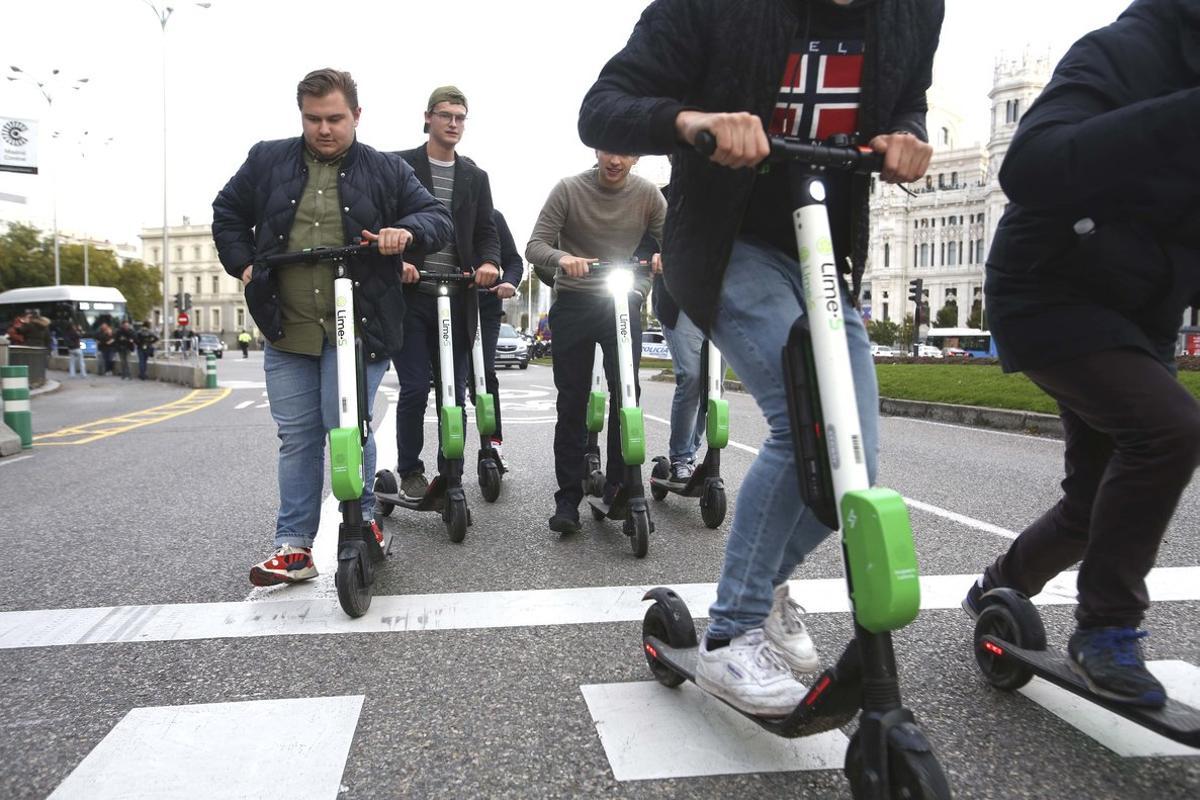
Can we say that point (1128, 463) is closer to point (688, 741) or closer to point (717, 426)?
point (688, 741)

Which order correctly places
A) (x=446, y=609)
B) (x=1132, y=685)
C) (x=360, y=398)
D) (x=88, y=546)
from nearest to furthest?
(x=1132, y=685) → (x=446, y=609) → (x=360, y=398) → (x=88, y=546)

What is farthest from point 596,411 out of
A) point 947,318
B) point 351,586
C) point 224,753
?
point 947,318

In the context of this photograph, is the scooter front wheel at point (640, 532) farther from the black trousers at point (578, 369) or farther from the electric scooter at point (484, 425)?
the electric scooter at point (484, 425)

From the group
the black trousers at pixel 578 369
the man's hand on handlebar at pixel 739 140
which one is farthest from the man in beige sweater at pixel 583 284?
the man's hand on handlebar at pixel 739 140

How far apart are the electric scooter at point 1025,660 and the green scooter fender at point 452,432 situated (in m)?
2.72

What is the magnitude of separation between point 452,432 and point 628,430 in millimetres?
998

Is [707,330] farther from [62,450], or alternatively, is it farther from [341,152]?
[62,450]

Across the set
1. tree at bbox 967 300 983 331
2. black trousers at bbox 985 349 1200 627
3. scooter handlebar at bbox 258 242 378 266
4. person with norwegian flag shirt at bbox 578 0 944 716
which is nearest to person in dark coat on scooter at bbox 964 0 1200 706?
black trousers at bbox 985 349 1200 627

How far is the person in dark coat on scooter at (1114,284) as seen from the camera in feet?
6.43

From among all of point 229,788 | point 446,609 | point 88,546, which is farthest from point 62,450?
point 229,788

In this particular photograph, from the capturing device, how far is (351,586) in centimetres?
312

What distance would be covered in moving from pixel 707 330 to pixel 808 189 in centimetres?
50

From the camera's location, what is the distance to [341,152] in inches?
147

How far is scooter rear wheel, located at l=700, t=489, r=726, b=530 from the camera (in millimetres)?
4695
